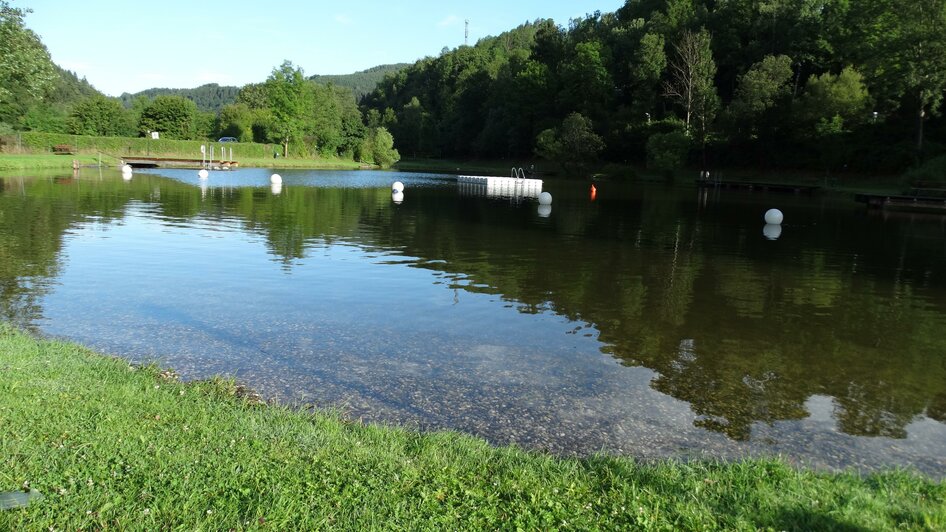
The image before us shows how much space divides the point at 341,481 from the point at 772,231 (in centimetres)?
2784

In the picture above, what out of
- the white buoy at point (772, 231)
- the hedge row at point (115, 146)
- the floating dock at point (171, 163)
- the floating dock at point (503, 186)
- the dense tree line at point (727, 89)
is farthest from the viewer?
the floating dock at point (171, 163)

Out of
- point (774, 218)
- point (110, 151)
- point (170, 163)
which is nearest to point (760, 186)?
point (774, 218)

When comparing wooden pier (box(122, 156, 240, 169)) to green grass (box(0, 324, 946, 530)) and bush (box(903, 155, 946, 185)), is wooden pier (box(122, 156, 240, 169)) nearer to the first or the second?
bush (box(903, 155, 946, 185))

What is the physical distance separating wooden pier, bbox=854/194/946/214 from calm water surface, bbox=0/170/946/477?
Result: 20011 mm

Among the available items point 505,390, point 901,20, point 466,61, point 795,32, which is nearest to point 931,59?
point 901,20

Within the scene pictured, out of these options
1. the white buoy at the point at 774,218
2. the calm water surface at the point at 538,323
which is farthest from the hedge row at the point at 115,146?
the white buoy at the point at 774,218

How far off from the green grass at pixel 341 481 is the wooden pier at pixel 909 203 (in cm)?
4378

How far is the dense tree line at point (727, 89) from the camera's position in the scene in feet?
190

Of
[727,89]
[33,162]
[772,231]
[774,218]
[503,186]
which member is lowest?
[772,231]

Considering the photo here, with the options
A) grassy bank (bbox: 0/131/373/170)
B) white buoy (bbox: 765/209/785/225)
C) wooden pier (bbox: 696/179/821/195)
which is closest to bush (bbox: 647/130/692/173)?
wooden pier (bbox: 696/179/821/195)

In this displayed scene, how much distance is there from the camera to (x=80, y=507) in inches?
161

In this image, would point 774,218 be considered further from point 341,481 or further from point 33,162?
point 33,162

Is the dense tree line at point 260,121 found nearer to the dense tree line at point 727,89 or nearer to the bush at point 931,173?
the dense tree line at point 727,89

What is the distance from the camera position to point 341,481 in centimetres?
475
